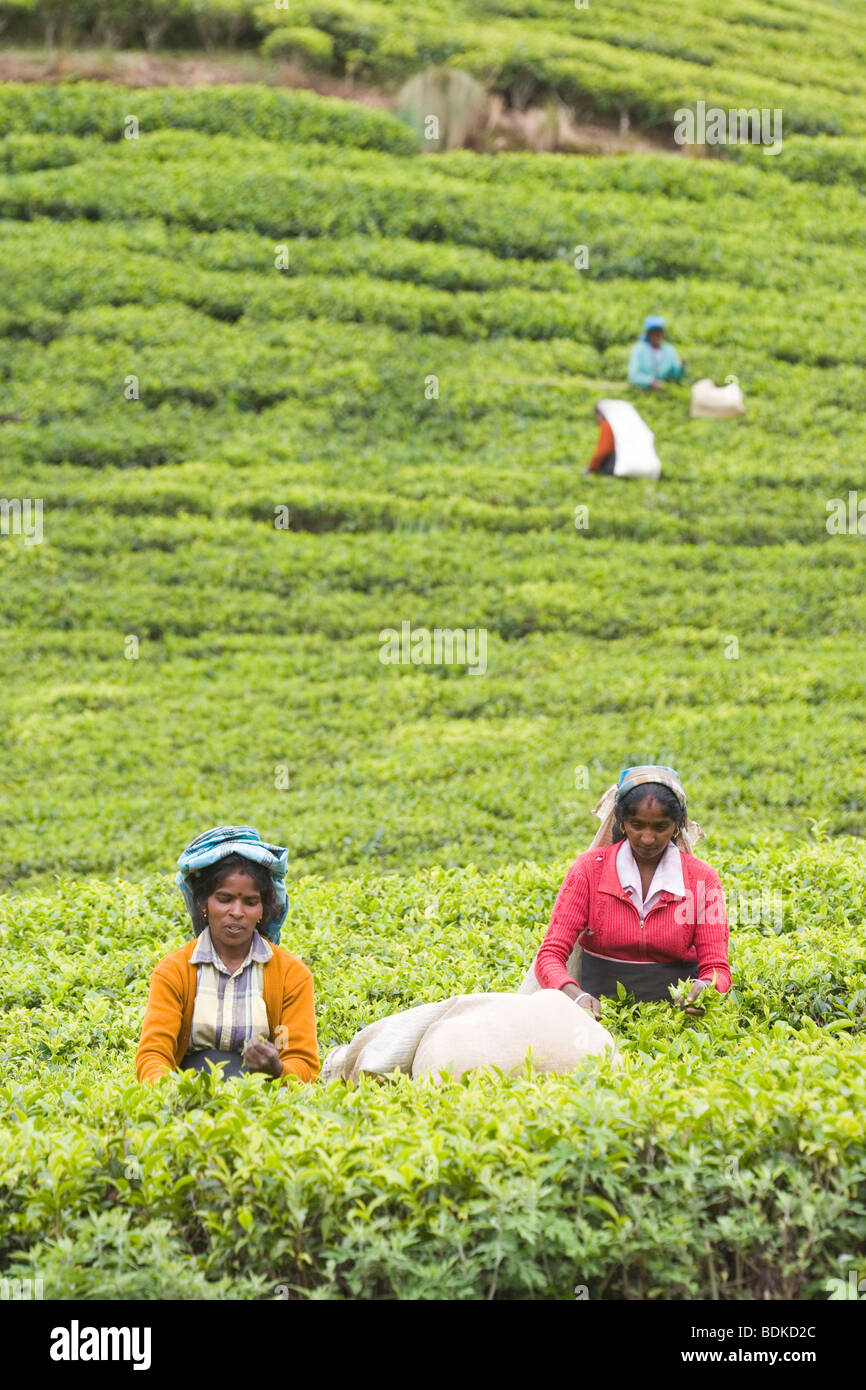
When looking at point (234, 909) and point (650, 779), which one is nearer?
point (234, 909)

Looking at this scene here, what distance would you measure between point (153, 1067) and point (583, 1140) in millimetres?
1529

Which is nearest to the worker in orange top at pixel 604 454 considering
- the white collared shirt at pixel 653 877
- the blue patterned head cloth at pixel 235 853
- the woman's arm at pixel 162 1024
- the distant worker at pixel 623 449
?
the distant worker at pixel 623 449

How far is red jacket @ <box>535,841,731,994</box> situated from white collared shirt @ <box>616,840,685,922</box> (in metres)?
0.02

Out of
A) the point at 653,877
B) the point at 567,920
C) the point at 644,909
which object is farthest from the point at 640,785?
the point at 567,920

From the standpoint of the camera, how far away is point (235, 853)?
4.48 meters

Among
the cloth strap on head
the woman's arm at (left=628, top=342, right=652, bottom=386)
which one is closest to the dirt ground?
the woman's arm at (left=628, top=342, right=652, bottom=386)

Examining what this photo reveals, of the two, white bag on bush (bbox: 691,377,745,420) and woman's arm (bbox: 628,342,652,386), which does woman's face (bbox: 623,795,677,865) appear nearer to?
white bag on bush (bbox: 691,377,745,420)

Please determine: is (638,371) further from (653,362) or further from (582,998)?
(582,998)

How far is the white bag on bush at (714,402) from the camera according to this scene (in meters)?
16.5

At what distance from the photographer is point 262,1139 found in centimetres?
348

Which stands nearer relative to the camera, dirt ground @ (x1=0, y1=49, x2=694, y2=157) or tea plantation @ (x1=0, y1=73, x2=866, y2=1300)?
tea plantation @ (x1=0, y1=73, x2=866, y2=1300)

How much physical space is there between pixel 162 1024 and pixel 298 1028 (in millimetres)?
458

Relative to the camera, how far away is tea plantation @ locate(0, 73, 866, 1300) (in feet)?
11.1

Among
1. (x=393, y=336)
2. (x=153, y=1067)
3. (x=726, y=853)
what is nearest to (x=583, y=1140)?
(x=153, y=1067)
